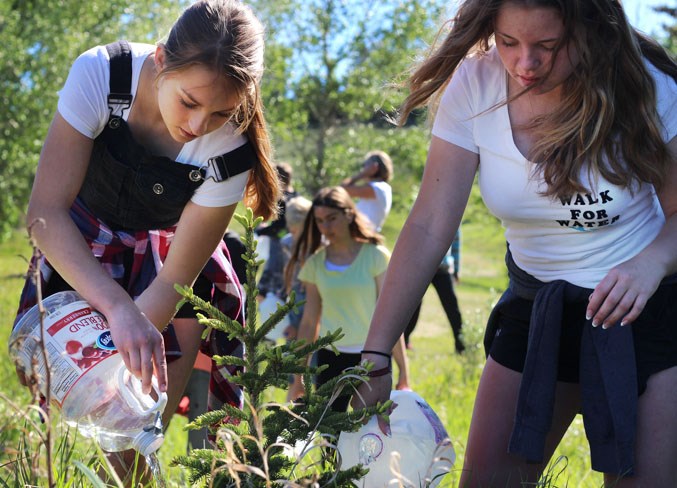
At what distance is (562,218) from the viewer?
250 centimetres

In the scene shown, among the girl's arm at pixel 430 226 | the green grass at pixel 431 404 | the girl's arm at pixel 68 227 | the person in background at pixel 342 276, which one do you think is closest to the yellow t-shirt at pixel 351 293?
the person in background at pixel 342 276

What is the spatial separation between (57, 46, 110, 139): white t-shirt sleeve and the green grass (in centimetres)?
41

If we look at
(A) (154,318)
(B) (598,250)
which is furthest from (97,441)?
(B) (598,250)

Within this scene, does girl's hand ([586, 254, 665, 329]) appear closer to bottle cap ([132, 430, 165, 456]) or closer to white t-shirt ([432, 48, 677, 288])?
white t-shirt ([432, 48, 677, 288])

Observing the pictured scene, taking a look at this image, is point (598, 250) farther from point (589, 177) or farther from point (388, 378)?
point (388, 378)

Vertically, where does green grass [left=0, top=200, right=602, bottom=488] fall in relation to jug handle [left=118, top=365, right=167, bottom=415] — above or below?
below

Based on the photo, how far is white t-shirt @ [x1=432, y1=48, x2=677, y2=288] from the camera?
8.05ft

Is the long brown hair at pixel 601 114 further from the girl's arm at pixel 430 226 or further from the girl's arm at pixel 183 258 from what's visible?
the girl's arm at pixel 183 258

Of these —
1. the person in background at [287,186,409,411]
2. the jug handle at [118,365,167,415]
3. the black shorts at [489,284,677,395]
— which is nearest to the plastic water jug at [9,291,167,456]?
the jug handle at [118,365,167,415]

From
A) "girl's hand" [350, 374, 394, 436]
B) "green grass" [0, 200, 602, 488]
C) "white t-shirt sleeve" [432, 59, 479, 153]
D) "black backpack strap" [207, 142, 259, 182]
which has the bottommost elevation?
"green grass" [0, 200, 602, 488]

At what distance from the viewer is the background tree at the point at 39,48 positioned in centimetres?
1550

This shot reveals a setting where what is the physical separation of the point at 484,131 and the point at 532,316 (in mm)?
527

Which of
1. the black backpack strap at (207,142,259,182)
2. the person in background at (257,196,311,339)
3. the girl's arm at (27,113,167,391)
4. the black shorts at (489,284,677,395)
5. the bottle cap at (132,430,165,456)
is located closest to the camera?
the bottle cap at (132,430,165,456)

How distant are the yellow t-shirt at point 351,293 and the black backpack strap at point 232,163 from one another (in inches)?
139
